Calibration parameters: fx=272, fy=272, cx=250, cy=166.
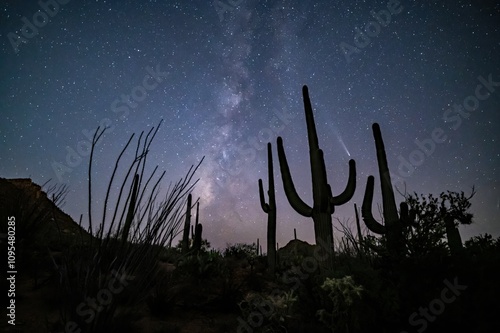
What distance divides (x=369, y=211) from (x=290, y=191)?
8.91 ft

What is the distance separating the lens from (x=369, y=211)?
27.5 ft

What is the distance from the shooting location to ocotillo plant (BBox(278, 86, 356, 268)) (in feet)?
21.5

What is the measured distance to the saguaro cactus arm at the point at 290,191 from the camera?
718 centimetres

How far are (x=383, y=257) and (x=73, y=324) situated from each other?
3.86 meters

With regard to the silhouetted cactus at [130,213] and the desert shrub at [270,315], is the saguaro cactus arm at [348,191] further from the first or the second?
the silhouetted cactus at [130,213]

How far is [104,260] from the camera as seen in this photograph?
2.02 m

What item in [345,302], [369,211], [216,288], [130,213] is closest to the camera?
[130,213]

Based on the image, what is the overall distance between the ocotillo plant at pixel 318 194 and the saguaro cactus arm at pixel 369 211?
3.87ft

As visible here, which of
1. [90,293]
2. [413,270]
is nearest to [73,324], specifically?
[90,293]

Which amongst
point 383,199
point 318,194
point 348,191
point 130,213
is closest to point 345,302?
point 130,213

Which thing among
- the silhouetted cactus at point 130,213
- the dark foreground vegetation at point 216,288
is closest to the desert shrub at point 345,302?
the dark foreground vegetation at point 216,288

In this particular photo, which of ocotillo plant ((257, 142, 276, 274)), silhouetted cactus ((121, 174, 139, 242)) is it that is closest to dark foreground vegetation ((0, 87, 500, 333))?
silhouetted cactus ((121, 174, 139, 242))

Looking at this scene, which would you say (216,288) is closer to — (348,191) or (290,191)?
(290,191)

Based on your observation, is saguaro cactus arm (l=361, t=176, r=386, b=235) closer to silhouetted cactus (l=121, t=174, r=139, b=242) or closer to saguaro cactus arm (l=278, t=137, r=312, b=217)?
saguaro cactus arm (l=278, t=137, r=312, b=217)
